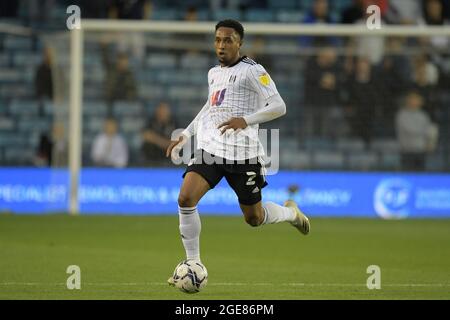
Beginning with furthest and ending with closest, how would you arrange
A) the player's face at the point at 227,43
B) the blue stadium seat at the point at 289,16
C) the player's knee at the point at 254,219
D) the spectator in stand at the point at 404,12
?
the blue stadium seat at the point at 289,16 < the spectator in stand at the point at 404,12 < the player's knee at the point at 254,219 < the player's face at the point at 227,43

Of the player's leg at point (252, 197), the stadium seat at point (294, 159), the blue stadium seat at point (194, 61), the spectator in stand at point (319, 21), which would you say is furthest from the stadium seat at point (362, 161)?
the player's leg at point (252, 197)

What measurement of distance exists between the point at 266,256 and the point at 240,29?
359cm

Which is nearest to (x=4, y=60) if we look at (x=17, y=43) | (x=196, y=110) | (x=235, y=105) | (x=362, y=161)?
(x=17, y=43)

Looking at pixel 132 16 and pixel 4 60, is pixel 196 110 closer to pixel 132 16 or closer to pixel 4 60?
pixel 132 16

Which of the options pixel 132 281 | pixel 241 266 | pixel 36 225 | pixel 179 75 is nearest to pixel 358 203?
pixel 179 75

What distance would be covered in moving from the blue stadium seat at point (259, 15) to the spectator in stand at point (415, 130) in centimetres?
403

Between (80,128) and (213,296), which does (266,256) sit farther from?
(80,128)

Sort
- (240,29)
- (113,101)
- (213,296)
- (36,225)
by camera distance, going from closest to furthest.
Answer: (213,296) → (240,29) → (36,225) → (113,101)

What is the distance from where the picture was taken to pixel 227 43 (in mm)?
8656

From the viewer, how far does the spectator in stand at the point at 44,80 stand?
18.7 metres

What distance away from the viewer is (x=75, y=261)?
35.1 feet

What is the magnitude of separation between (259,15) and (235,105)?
42.8 feet

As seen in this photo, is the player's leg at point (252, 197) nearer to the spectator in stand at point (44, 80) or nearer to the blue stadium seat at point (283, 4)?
the spectator in stand at point (44, 80)

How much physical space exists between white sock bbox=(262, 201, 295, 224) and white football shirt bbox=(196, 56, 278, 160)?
0.60m
